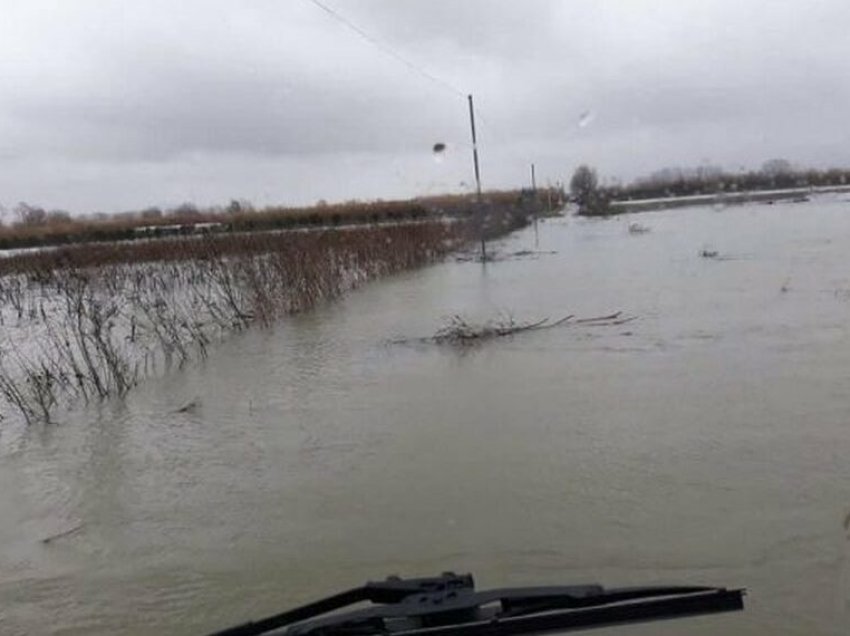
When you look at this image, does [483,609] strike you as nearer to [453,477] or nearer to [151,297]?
[453,477]

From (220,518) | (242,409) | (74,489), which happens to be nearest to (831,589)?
(220,518)

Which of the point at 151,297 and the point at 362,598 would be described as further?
the point at 151,297

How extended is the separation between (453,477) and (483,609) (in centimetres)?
465

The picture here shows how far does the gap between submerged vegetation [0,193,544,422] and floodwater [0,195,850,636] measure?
1025 millimetres

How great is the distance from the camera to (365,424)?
890 cm

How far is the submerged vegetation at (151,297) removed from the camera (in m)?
12.0

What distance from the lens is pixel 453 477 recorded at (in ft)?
22.9

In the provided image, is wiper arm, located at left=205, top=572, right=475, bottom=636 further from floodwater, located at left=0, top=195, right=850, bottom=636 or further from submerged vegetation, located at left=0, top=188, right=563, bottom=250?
submerged vegetation, located at left=0, top=188, right=563, bottom=250

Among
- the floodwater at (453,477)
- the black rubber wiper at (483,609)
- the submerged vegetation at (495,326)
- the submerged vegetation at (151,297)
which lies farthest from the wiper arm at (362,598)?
the submerged vegetation at (495,326)

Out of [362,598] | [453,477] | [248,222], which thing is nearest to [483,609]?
[362,598]

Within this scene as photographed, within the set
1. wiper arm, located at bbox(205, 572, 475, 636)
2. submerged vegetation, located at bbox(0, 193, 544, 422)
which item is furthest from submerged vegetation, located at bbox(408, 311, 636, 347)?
wiper arm, located at bbox(205, 572, 475, 636)

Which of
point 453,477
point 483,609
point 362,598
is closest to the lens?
point 483,609

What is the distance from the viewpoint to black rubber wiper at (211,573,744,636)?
2143 millimetres

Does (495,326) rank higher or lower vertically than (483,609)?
lower
